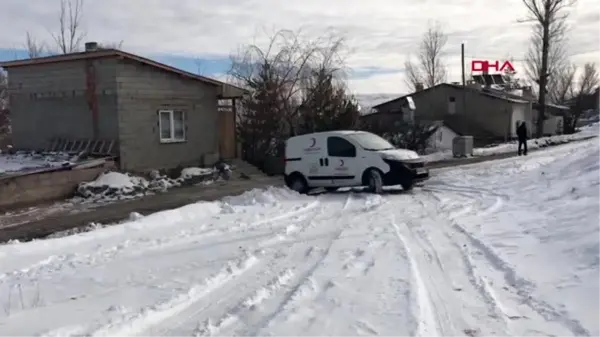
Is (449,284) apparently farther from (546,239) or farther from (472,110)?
(472,110)

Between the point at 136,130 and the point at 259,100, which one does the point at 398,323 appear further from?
the point at 259,100

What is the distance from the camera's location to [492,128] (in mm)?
48281

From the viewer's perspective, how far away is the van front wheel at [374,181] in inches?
629

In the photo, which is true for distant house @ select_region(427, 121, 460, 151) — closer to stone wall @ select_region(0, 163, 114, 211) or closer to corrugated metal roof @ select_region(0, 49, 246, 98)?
corrugated metal roof @ select_region(0, 49, 246, 98)

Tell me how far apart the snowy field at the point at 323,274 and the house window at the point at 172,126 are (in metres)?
8.31

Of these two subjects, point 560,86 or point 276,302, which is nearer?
point 276,302

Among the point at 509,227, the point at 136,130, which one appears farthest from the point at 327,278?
the point at 136,130

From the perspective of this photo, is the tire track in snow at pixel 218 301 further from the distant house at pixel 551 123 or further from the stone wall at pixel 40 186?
the distant house at pixel 551 123

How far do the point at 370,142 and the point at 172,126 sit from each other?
7.76 meters

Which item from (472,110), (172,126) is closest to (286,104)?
(172,126)

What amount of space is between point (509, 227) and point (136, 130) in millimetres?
13064

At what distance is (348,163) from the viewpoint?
53.9 feet

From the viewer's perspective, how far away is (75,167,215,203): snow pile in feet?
53.4

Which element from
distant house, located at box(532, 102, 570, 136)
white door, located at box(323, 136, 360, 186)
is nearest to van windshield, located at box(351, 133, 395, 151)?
white door, located at box(323, 136, 360, 186)
